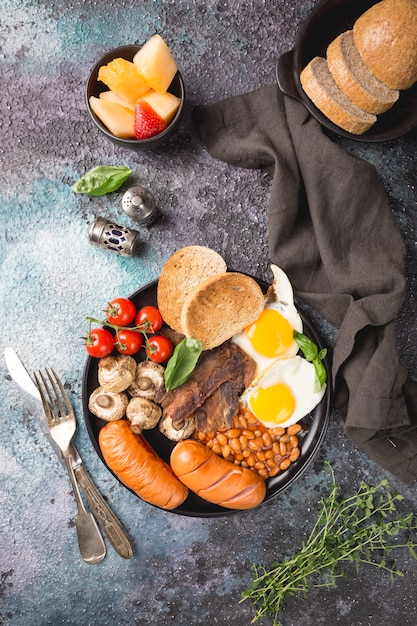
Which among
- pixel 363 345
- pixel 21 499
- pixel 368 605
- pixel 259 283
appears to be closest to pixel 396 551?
pixel 368 605

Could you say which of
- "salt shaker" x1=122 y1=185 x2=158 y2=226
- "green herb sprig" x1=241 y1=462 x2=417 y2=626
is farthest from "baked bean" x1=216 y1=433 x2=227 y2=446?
"salt shaker" x1=122 y1=185 x2=158 y2=226

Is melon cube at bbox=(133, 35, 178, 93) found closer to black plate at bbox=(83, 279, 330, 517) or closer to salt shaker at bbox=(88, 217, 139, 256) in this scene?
salt shaker at bbox=(88, 217, 139, 256)

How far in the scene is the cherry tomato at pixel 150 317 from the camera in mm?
2436

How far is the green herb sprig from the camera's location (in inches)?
97.0

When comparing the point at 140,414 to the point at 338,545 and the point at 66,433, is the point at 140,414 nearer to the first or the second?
the point at 66,433

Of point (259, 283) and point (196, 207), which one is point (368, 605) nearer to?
point (259, 283)

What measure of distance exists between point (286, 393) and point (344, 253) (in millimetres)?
635

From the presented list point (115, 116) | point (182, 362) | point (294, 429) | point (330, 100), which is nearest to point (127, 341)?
point (182, 362)

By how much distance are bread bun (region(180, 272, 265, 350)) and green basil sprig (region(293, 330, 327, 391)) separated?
0.67 feet

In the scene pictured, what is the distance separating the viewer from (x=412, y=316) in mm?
2584

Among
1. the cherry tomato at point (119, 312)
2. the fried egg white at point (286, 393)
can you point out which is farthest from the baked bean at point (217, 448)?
the cherry tomato at point (119, 312)

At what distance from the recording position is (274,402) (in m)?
2.46

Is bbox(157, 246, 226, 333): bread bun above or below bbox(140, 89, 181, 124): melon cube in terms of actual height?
below

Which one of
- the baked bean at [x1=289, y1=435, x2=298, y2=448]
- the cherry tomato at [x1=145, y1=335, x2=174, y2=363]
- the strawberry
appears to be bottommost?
the baked bean at [x1=289, y1=435, x2=298, y2=448]
